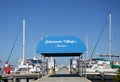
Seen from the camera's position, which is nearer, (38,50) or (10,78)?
(38,50)

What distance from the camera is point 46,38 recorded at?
142 ft

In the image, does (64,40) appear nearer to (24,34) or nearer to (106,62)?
(24,34)

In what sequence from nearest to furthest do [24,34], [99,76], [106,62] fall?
1. [99,76]
2. [24,34]
3. [106,62]

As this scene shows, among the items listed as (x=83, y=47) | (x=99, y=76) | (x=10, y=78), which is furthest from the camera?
(x=10, y=78)

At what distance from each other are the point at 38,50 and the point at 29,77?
18.8 m

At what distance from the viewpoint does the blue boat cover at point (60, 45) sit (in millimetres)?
42219

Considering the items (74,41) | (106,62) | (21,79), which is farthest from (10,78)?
(106,62)

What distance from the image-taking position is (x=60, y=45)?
42.8 metres

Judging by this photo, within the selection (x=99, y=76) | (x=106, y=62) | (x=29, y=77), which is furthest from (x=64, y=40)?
(x=106, y=62)

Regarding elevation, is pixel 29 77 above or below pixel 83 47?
below

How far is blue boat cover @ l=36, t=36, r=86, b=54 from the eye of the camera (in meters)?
42.2

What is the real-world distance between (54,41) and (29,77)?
18.8 m

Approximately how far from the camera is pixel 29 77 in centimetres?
5997

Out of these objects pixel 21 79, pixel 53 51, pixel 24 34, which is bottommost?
pixel 21 79
